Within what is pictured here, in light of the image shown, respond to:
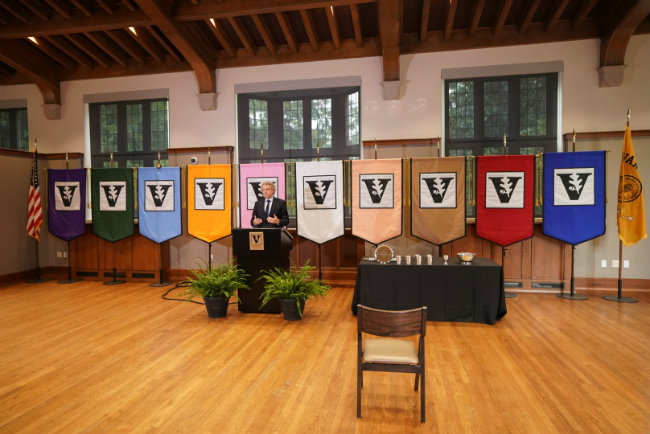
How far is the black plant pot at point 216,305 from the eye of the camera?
4414 mm

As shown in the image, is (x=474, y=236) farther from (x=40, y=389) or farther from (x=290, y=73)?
(x=40, y=389)

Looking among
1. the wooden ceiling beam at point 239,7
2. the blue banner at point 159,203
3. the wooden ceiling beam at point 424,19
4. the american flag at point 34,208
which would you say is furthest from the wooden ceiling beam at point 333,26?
the american flag at point 34,208

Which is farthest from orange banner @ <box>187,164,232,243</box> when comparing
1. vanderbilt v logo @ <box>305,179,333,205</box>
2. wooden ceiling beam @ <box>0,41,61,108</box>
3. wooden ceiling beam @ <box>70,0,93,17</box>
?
wooden ceiling beam @ <box>0,41,61,108</box>

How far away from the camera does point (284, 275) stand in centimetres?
435

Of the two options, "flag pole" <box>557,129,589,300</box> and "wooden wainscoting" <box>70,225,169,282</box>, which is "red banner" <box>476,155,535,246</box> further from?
"wooden wainscoting" <box>70,225,169,282</box>

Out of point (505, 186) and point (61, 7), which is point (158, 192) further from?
point (505, 186)

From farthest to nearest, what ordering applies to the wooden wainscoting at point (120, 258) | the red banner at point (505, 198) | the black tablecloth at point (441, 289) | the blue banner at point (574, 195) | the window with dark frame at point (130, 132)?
1. the window with dark frame at point (130, 132)
2. the wooden wainscoting at point (120, 258)
3. the red banner at point (505, 198)
4. the blue banner at point (574, 195)
5. the black tablecloth at point (441, 289)

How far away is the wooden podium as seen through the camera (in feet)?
14.6

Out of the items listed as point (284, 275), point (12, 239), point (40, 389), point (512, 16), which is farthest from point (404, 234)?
point (12, 239)

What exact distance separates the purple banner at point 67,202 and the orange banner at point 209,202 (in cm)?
204

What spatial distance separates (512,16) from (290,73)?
3.62 m

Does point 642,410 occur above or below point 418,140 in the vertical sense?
below

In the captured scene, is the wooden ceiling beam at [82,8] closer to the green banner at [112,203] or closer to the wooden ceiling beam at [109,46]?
the wooden ceiling beam at [109,46]

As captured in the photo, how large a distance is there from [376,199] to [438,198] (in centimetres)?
95
